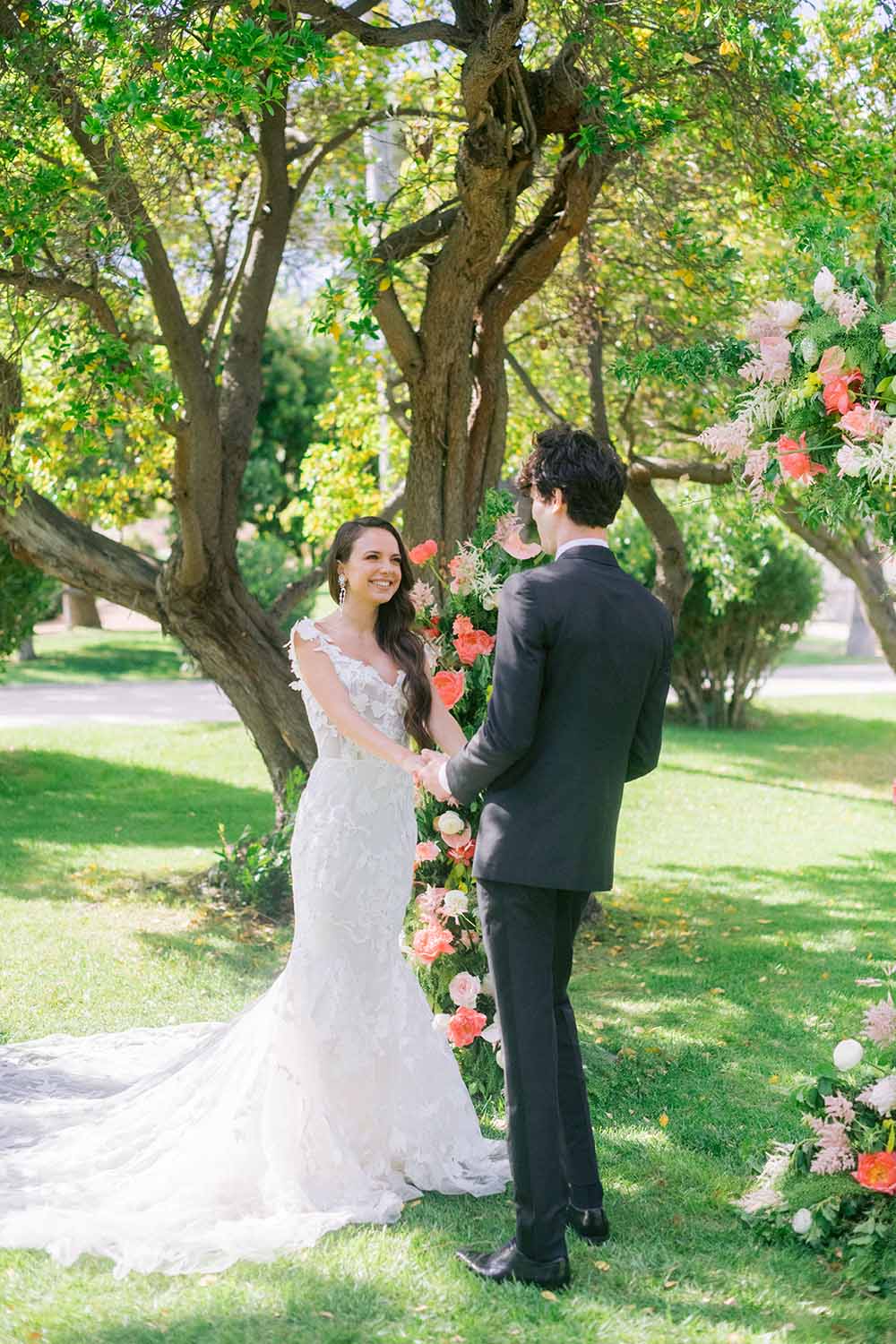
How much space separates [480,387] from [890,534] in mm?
3832

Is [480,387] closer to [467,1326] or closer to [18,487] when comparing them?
[18,487]

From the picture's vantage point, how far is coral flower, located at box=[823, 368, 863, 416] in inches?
140

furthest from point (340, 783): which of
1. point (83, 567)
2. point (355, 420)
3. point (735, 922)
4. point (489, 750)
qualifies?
point (355, 420)

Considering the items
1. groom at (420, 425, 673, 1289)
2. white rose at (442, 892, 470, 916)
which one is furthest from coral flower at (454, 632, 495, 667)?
groom at (420, 425, 673, 1289)

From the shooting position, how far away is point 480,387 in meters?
7.18

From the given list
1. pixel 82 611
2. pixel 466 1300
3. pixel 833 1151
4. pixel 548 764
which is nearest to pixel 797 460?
pixel 548 764

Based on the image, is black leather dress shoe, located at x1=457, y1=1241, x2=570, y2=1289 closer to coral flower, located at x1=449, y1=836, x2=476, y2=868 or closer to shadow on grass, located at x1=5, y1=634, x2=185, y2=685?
coral flower, located at x1=449, y1=836, x2=476, y2=868

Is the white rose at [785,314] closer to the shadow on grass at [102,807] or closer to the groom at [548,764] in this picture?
the groom at [548,764]

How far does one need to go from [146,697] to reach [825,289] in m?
17.8

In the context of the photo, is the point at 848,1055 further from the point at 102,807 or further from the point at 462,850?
the point at 102,807

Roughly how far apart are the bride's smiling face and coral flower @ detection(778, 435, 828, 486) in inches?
54.5

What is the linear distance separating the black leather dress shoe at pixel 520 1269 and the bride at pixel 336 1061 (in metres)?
0.45

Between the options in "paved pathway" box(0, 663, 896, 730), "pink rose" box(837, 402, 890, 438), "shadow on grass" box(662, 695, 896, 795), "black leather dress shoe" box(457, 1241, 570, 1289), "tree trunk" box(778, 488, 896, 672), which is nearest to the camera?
"pink rose" box(837, 402, 890, 438)

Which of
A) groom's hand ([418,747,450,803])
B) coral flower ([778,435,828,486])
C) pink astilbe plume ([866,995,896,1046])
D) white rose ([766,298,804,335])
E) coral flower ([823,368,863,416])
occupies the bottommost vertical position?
pink astilbe plume ([866,995,896,1046])
